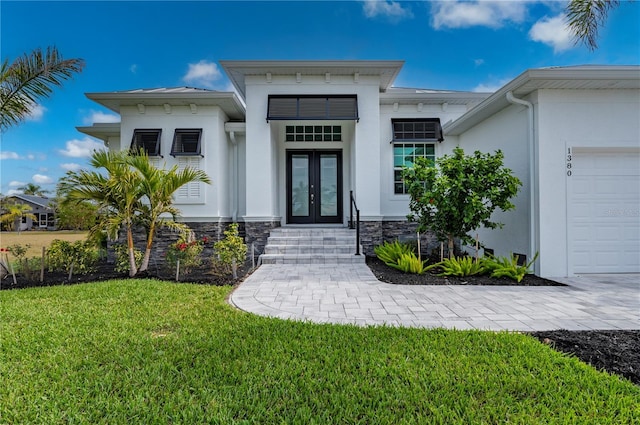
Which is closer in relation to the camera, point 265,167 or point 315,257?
point 315,257

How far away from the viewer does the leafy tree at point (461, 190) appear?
252 inches

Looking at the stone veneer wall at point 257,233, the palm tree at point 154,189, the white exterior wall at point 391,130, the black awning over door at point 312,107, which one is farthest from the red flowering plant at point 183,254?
the white exterior wall at point 391,130

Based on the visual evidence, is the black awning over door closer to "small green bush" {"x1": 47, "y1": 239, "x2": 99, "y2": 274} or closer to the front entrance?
the front entrance

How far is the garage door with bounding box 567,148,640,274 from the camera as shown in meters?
6.36

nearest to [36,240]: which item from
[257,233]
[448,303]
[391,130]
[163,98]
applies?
[163,98]

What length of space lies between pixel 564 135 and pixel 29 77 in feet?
33.6

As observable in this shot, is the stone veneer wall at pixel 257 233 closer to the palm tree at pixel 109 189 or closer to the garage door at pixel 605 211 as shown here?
the palm tree at pixel 109 189

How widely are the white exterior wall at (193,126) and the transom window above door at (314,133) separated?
2218 mm

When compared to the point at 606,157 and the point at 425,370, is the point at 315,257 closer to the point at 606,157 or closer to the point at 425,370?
the point at 425,370

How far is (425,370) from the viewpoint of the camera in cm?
255

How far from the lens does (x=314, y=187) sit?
1042cm

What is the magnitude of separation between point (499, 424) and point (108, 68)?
13.5 m

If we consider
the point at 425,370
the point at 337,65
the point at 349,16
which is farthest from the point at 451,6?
the point at 425,370

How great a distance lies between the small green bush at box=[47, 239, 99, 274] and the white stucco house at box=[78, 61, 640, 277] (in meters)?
2.84
